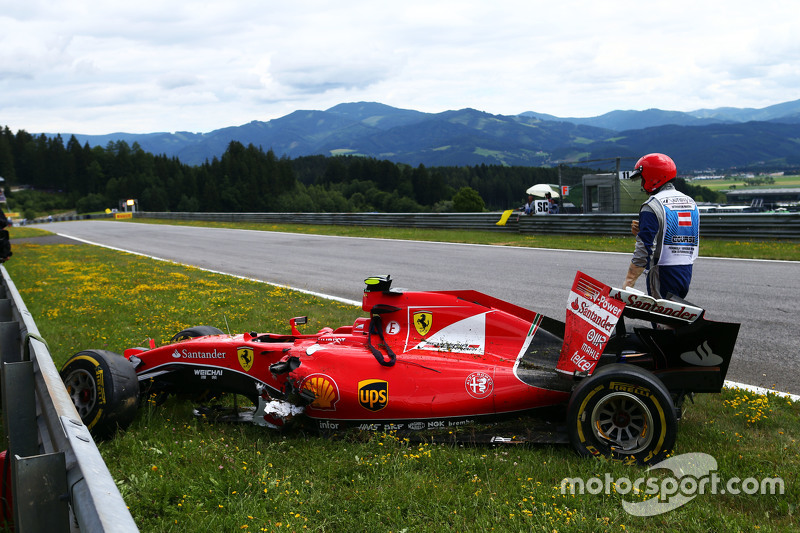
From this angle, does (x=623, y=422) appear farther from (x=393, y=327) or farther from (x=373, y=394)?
(x=393, y=327)

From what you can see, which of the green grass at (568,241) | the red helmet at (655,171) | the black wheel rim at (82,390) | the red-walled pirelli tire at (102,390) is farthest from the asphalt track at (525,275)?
the black wheel rim at (82,390)

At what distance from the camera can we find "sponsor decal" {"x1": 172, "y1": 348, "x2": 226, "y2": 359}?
5352 millimetres

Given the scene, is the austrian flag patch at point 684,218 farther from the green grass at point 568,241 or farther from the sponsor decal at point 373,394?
the green grass at point 568,241

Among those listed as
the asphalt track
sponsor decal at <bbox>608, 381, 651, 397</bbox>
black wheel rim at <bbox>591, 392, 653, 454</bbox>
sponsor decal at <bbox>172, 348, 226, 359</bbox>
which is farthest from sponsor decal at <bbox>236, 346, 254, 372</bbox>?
the asphalt track

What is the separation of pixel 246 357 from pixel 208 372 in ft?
1.32

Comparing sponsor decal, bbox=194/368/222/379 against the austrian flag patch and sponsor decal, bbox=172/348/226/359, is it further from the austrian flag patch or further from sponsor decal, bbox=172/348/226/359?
the austrian flag patch

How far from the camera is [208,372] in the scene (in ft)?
17.6

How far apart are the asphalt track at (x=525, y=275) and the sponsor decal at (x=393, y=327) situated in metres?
3.48

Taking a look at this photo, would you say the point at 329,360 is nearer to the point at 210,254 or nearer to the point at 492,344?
the point at 492,344

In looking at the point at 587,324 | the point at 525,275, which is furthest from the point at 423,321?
the point at 525,275

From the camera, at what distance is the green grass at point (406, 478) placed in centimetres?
347

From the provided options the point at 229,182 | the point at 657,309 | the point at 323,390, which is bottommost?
the point at 323,390

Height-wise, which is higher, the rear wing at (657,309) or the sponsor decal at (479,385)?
the rear wing at (657,309)

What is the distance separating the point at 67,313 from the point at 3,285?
1.47 meters
